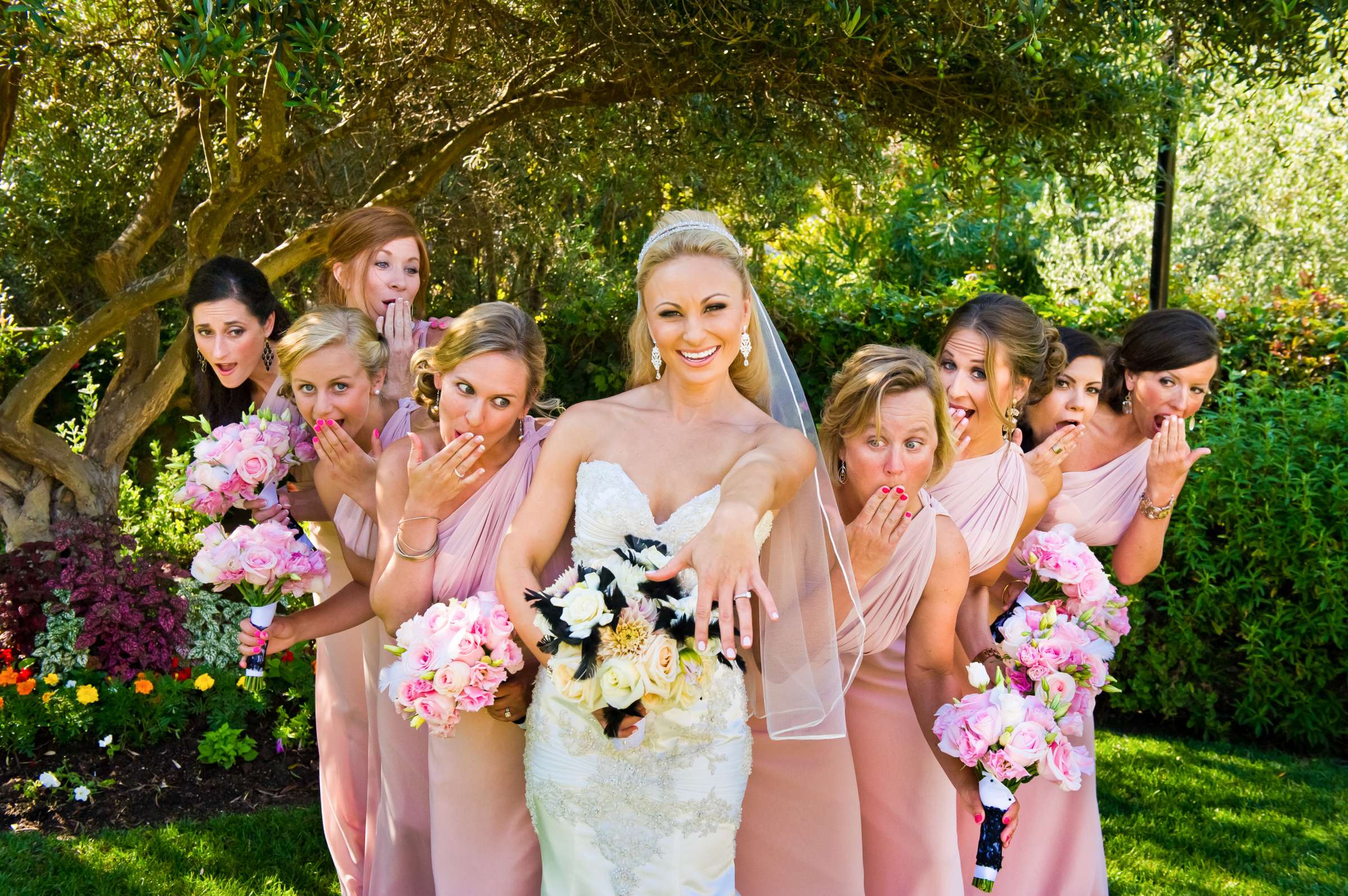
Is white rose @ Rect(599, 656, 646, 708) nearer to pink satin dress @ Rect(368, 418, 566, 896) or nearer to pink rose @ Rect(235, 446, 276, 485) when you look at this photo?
pink satin dress @ Rect(368, 418, 566, 896)

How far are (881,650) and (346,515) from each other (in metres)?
1.94

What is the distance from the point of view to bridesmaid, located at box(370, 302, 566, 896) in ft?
10.5

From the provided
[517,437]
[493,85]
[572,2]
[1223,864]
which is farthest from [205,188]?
[1223,864]

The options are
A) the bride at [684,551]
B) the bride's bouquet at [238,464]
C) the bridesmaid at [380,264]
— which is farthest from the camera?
the bridesmaid at [380,264]

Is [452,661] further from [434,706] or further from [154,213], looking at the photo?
[154,213]

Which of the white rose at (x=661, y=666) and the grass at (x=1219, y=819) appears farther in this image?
the grass at (x=1219, y=819)

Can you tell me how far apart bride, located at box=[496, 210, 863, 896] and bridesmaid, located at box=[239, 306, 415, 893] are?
0.91 meters

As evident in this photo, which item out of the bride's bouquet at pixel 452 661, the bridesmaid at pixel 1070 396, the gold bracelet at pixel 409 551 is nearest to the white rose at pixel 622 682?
the bride's bouquet at pixel 452 661

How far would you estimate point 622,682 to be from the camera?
2.59m

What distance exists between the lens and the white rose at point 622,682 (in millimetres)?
2592

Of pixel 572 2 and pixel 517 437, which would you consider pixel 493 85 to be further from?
pixel 517 437

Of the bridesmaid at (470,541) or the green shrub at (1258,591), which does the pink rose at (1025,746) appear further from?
the green shrub at (1258,591)

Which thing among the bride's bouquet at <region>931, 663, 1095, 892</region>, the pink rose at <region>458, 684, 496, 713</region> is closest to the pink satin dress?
the pink rose at <region>458, 684, 496, 713</region>

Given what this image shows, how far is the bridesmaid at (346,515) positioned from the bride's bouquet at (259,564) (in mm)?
90
